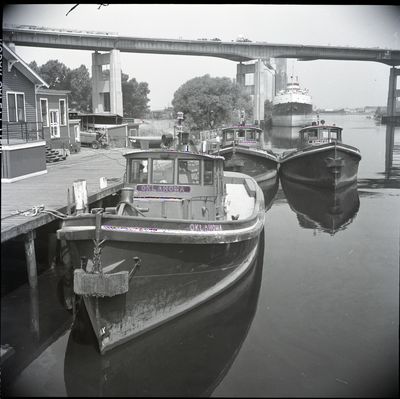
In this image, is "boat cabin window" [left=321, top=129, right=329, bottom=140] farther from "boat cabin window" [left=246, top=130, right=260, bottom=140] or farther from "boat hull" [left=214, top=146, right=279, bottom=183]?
"boat cabin window" [left=246, top=130, right=260, bottom=140]

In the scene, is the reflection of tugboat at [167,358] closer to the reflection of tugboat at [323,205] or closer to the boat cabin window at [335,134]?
the reflection of tugboat at [323,205]

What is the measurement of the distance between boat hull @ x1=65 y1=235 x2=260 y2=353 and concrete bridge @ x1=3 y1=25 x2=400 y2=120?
4166 centimetres

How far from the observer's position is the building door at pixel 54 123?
90.2 feet

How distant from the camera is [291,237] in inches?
655

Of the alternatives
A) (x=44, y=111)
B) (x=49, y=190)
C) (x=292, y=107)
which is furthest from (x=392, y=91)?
(x=49, y=190)

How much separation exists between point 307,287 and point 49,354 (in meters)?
6.05

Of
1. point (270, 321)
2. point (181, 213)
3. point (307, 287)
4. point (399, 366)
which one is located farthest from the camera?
point (307, 287)

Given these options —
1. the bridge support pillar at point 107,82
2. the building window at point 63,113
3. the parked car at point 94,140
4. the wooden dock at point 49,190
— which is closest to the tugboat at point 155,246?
the wooden dock at point 49,190

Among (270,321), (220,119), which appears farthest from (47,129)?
(220,119)

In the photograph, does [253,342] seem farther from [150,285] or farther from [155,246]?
[155,246]

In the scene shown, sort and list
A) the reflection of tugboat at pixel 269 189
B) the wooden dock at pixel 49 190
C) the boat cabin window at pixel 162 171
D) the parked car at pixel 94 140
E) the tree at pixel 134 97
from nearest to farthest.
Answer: the wooden dock at pixel 49 190 → the boat cabin window at pixel 162 171 → the reflection of tugboat at pixel 269 189 → the parked car at pixel 94 140 → the tree at pixel 134 97

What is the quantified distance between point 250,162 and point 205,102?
87.2 ft

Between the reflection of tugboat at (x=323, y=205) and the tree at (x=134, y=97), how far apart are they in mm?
50581

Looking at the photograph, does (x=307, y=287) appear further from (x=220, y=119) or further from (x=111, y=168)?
(x=220, y=119)
